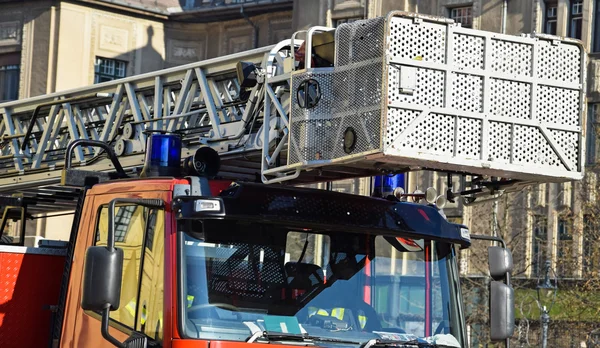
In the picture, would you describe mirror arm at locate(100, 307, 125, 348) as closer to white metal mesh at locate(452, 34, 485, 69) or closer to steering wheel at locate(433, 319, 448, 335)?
steering wheel at locate(433, 319, 448, 335)

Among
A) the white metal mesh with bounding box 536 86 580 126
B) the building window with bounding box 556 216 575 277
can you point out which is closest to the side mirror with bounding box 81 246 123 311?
the white metal mesh with bounding box 536 86 580 126

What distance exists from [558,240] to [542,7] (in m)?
6.96

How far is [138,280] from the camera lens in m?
7.61

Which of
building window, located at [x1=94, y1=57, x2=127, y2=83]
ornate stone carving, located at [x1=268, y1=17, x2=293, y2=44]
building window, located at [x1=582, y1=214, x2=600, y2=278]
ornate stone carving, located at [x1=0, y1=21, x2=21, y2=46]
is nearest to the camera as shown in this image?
building window, located at [x1=582, y1=214, x2=600, y2=278]

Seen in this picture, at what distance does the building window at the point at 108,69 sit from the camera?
145 feet

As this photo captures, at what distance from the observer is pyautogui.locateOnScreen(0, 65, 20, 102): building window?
4478 cm

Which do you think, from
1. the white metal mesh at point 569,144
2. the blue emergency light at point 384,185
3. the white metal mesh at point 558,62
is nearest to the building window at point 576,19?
the blue emergency light at point 384,185

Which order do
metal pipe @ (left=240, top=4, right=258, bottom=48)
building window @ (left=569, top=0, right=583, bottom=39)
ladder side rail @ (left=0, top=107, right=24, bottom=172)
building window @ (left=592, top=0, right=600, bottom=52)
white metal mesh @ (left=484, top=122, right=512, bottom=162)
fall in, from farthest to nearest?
metal pipe @ (left=240, top=4, right=258, bottom=48), building window @ (left=569, top=0, right=583, bottom=39), building window @ (left=592, top=0, right=600, bottom=52), ladder side rail @ (left=0, top=107, right=24, bottom=172), white metal mesh @ (left=484, top=122, right=512, bottom=162)

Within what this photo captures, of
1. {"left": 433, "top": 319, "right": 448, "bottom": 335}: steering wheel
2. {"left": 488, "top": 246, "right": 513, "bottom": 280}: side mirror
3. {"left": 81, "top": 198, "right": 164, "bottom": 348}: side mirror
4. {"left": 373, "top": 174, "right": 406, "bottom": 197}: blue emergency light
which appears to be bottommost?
{"left": 433, "top": 319, "right": 448, "bottom": 335}: steering wheel

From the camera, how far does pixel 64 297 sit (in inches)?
331

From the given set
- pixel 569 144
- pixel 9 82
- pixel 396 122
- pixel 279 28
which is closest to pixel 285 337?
pixel 396 122

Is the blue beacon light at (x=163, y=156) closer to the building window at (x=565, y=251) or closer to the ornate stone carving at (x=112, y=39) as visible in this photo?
the building window at (x=565, y=251)

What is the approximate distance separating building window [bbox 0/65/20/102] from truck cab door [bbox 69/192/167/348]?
37979mm

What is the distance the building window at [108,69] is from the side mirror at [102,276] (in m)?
37.5
